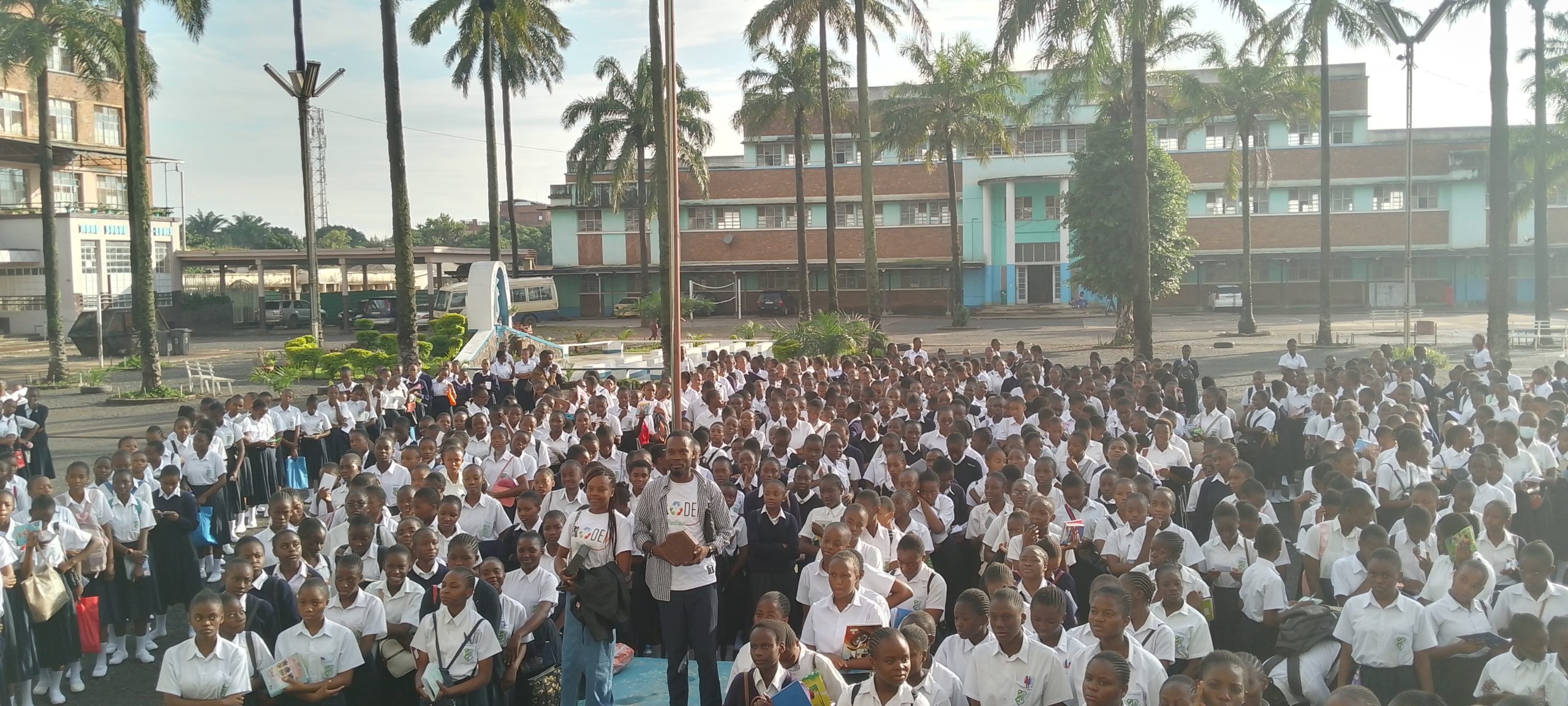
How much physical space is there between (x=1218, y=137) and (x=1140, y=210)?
3422 centimetres

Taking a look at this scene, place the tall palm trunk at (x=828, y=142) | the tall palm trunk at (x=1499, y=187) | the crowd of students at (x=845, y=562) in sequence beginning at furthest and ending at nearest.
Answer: the tall palm trunk at (x=828, y=142) < the tall palm trunk at (x=1499, y=187) < the crowd of students at (x=845, y=562)

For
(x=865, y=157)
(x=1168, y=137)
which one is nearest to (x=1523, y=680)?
(x=865, y=157)

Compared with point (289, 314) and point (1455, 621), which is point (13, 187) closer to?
point (289, 314)

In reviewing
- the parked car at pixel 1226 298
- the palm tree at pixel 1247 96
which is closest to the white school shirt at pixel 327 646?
the palm tree at pixel 1247 96

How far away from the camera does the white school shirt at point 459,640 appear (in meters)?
5.99

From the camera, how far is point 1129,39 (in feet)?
68.5

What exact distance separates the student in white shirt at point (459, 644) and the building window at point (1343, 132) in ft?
181

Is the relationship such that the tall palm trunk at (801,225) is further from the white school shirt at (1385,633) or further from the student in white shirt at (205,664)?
the student in white shirt at (205,664)

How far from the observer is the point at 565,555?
Answer: 23.1 ft

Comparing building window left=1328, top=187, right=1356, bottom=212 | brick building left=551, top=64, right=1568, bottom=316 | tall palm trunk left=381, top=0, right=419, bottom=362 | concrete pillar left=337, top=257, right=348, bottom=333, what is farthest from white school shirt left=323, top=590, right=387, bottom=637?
building window left=1328, top=187, right=1356, bottom=212

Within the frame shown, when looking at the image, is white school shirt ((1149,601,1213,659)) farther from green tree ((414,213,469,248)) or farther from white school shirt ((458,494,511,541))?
green tree ((414,213,469,248))

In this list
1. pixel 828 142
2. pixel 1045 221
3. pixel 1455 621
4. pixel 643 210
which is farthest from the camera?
pixel 1045 221

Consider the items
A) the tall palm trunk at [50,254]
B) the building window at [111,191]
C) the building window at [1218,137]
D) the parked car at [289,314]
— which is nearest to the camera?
the tall palm trunk at [50,254]

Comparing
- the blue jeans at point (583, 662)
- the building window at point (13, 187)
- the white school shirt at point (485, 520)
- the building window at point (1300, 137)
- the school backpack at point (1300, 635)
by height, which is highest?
the building window at point (1300, 137)
